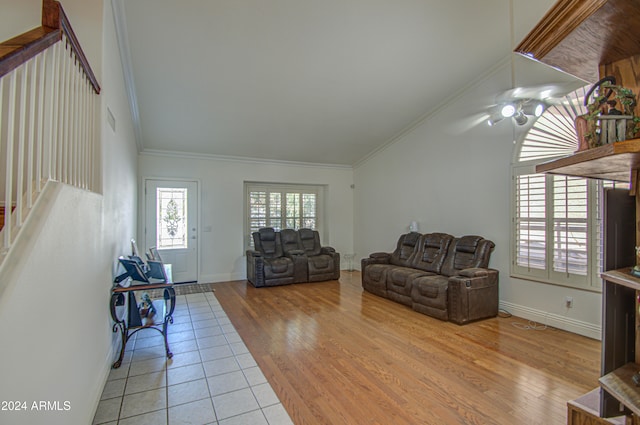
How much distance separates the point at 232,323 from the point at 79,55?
311 cm

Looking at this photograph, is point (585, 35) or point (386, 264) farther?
point (386, 264)

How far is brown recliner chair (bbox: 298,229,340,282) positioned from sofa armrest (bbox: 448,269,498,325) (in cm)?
287

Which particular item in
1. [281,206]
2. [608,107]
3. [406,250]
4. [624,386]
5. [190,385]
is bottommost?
[190,385]

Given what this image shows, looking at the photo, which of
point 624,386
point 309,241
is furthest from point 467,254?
point 624,386

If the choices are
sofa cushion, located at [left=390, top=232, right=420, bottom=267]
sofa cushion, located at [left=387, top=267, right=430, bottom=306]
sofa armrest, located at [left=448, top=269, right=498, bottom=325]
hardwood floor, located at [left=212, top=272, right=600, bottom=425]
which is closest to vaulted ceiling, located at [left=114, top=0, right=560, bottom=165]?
sofa cushion, located at [left=390, top=232, right=420, bottom=267]

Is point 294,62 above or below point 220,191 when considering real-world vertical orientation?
above

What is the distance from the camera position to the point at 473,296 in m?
3.92

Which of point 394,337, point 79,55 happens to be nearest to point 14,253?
point 79,55

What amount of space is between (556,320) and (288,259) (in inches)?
166

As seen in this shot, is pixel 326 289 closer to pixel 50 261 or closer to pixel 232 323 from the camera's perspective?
pixel 232 323

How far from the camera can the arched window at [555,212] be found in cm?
346

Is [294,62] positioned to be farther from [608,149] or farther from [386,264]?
[608,149]

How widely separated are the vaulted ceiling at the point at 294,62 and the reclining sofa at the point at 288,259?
2.06 meters

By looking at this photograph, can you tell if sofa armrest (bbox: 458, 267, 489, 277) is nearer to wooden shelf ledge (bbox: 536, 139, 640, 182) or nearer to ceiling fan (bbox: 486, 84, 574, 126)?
ceiling fan (bbox: 486, 84, 574, 126)
